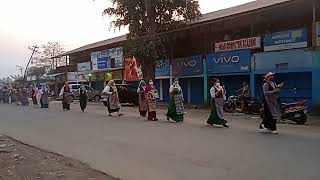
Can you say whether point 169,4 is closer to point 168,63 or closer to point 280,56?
point 168,63

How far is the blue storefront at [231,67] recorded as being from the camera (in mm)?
27016

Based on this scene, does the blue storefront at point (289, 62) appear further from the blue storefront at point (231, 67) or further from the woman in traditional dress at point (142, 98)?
the woman in traditional dress at point (142, 98)

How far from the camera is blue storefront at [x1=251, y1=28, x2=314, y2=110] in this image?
75.8 ft

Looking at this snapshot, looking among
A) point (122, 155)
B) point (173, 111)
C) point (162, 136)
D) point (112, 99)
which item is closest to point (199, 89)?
point (112, 99)

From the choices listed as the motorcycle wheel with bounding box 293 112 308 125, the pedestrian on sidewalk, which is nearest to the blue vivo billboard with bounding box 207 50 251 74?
the motorcycle wheel with bounding box 293 112 308 125

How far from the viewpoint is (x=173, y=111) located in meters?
17.7

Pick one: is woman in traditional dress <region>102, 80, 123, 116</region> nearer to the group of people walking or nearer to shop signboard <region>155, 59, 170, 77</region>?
the group of people walking

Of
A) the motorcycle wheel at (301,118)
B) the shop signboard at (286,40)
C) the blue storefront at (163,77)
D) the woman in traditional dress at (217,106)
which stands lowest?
the motorcycle wheel at (301,118)

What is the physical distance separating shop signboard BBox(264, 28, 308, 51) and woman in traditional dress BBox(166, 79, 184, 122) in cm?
878

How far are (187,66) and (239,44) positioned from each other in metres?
5.86

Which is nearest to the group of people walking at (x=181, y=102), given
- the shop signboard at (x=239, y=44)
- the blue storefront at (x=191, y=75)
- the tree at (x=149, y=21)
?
the shop signboard at (x=239, y=44)

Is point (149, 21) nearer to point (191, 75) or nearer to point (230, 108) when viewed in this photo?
point (191, 75)

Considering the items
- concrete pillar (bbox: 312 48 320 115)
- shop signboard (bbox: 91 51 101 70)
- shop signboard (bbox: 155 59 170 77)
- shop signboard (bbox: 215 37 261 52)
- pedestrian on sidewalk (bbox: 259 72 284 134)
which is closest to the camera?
pedestrian on sidewalk (bbox: 259 72 284 134)

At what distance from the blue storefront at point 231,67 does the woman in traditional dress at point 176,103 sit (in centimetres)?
1011
